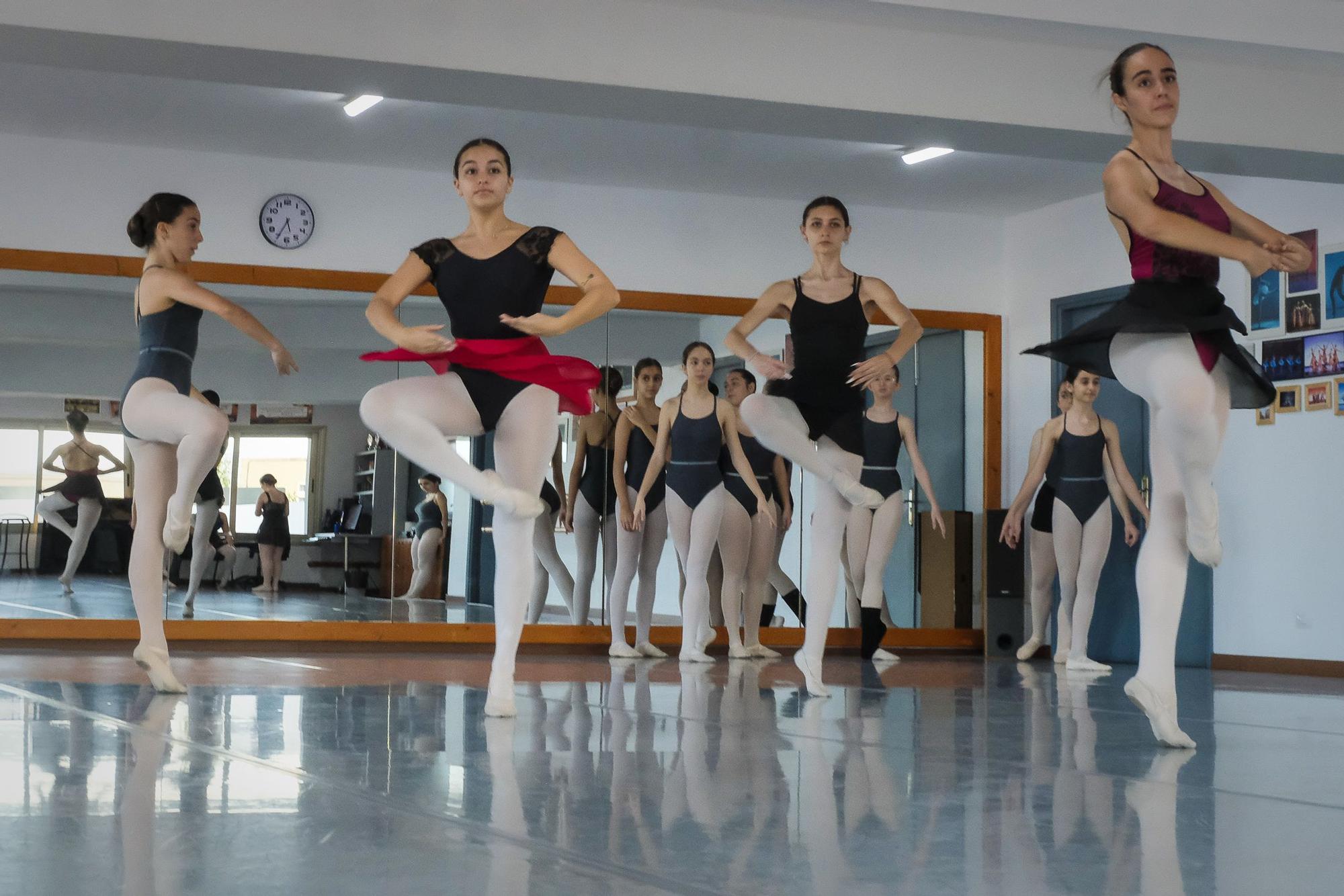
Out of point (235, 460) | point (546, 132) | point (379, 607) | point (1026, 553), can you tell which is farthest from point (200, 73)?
point (1026, 553)

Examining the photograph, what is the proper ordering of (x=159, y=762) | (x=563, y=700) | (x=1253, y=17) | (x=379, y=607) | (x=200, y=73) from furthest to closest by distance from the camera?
(x=379, y=607)
(x=1253, y=17)
(x=200, y=73)
(x=563, y=700)
(x=159, y=762)

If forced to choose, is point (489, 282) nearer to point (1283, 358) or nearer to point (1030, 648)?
point (1030, 648)

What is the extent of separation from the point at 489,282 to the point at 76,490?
16.6 ft

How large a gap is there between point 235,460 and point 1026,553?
5214mm

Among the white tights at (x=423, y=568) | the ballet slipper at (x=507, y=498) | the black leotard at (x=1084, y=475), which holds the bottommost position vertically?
the white tights at (x=423, y=568)

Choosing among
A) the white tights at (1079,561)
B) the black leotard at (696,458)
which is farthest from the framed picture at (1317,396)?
the black leotard at (696,458)

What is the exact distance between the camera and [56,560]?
7.66 metres

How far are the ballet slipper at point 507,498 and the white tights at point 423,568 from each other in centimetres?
491

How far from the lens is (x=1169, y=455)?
124 inches

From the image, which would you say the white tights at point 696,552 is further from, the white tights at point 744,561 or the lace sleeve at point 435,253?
the lace sleeve at point 435,253

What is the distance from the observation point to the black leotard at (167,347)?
423 centimetres

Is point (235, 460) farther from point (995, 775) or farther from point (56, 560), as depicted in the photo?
point (995, 775)

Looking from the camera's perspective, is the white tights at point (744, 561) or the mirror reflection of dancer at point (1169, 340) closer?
the mirror reflection of dancer at point (1169, 340)

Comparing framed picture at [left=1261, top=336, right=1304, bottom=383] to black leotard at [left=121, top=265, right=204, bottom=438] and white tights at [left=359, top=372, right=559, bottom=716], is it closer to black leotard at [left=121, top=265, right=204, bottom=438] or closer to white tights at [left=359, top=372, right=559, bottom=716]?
white tights at [left=359, top=372, right=559, bottom=716]
